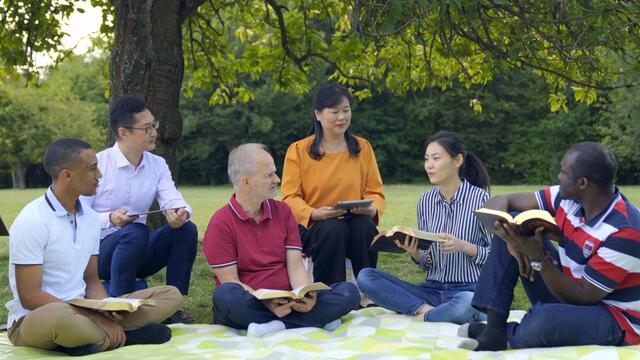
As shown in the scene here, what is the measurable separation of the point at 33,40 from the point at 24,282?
758 centimetres

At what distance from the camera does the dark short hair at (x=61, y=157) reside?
4.53 meters

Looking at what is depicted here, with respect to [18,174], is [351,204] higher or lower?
higher

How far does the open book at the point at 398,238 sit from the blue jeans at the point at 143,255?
1300mm

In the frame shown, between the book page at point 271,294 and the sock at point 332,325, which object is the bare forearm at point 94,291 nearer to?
the book page at point 271,294

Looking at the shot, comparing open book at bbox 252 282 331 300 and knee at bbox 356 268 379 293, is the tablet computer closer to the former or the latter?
knee at bbox 356 268 379 293

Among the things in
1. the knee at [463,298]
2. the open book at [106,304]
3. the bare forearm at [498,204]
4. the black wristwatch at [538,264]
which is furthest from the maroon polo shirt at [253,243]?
the black wristwatch at [538,264]

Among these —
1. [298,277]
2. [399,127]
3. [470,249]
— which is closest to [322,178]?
[298,277]

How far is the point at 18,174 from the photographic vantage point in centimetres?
4756

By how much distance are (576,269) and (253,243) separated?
208cm

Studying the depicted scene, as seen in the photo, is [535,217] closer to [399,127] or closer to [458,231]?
[458,231]

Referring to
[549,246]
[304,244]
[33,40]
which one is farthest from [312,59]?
[549,246]

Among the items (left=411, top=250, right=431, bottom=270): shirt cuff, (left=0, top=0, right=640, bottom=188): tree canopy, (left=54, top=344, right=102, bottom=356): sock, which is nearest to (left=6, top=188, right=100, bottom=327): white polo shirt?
(left=54, top=344, right=102, bottom=356): sock

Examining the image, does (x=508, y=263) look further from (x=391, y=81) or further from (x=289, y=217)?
(x=391, y=81)

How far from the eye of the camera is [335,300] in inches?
203
